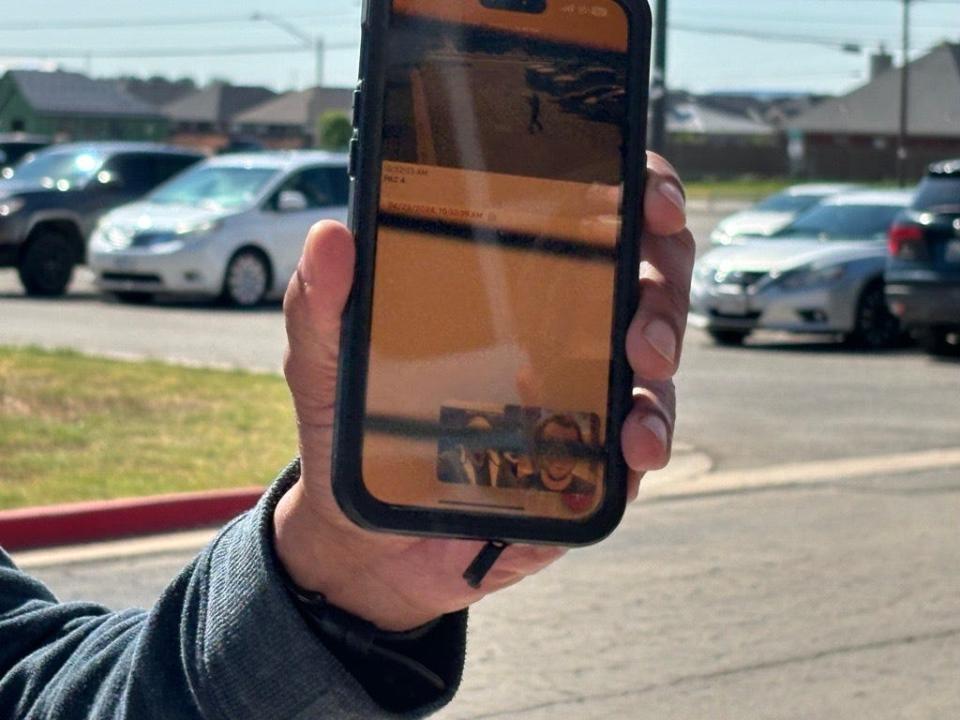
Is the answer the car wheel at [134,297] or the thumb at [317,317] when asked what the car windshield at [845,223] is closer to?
the car wheel at [134,297]

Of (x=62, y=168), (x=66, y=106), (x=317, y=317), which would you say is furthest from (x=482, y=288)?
(x=62, y=168)

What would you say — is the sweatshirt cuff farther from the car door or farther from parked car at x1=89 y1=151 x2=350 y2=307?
the car door

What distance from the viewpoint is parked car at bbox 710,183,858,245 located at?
2259cm

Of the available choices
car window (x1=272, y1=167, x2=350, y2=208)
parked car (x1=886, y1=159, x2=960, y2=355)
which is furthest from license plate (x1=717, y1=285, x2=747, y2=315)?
car window (x1=272, y1=167, x2=350, y2=208)

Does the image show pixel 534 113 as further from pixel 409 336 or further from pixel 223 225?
pixel 223 225

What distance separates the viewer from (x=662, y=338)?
146cm

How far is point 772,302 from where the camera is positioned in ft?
49.8

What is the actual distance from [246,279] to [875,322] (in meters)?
6.71

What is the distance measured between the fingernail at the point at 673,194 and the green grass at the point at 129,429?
608 cm

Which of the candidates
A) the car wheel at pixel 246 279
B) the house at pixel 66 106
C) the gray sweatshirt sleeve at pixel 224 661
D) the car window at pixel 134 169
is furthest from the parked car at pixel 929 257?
the gray sweatshirt sleeve at pixel 224 661

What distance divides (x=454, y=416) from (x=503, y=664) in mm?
4063

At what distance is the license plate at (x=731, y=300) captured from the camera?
15305 mm

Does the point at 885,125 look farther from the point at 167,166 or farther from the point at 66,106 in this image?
the point at 66,106

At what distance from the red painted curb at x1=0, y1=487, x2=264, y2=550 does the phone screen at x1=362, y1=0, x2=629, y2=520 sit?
5.65 metres
